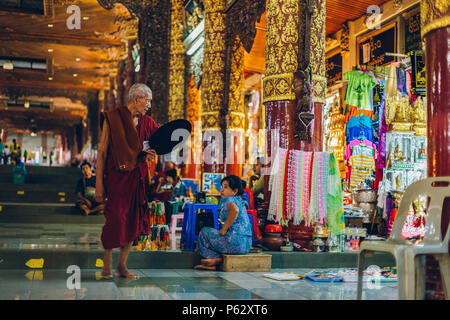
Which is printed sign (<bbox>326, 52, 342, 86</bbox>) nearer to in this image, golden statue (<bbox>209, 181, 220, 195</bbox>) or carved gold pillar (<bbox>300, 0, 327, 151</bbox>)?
golden statue (<bbox>209, 181, 220, 195</bbox>)

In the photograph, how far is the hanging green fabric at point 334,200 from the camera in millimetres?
6402

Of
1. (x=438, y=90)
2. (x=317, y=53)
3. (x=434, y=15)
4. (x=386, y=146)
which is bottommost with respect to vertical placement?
(x=386, y=146)

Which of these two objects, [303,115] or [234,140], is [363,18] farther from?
[303,115]

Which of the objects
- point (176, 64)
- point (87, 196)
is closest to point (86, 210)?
point (87, 196)

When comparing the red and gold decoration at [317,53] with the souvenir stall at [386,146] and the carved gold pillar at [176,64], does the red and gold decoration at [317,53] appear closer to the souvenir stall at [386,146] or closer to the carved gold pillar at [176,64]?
the souvenir stall at [386,146]

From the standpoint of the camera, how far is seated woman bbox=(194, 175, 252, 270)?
561 centimetres

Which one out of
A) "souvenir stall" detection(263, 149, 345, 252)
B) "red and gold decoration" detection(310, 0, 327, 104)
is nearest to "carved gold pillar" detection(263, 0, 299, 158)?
"red and gold decoration" detection(310, 0, 327, 104)

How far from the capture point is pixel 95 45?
1980cm

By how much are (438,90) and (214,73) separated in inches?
254

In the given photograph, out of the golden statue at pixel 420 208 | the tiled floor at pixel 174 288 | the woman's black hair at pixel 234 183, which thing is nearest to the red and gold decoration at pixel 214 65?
the golden statue at pixel 420 208

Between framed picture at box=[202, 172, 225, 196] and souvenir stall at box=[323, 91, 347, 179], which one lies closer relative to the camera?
framed picture at box=[202, 172, 225, 196]

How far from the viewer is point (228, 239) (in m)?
5.61

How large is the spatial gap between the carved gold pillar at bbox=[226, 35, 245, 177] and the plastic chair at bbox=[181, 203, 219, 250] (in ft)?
12.3

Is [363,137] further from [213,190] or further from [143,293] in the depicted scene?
[143,293]
